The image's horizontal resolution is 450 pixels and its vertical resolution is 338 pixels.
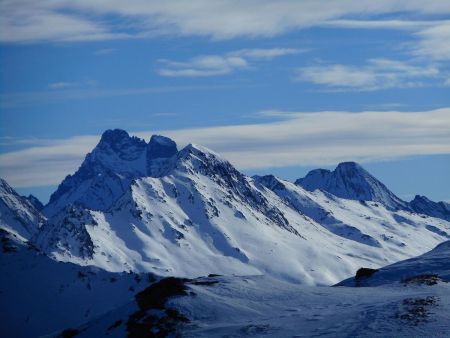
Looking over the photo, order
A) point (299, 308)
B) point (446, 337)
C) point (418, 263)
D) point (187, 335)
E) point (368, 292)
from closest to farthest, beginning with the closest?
point (446, 337) < point (187, 335) < point (299, 308) < point (368, 292) < point (418, 263)

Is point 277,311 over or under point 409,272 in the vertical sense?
under

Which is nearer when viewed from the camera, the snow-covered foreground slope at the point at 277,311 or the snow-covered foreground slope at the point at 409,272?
the snow-covered foreground slope at the point at 277,311

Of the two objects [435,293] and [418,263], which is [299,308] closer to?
[435,293]

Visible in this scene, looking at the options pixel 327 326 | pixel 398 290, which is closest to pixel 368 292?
pixel 398 290

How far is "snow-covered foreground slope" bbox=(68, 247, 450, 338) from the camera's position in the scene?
81750mm

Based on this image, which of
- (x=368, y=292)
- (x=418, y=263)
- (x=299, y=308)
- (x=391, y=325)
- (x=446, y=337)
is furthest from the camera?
(x=418, y=263)

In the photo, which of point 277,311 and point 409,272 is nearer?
point 277,311

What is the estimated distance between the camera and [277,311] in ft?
307

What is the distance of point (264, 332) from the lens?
84438mm

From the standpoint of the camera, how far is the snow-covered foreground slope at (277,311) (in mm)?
81750

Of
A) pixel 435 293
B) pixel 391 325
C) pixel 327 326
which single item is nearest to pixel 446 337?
pixel 391 325

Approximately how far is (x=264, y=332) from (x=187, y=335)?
7131 mm

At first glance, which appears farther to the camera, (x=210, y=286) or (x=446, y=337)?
(x=210, y=286)

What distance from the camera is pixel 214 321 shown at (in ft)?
299
